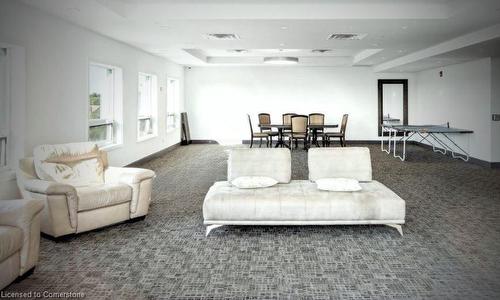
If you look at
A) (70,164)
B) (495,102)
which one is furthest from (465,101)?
(70,164)

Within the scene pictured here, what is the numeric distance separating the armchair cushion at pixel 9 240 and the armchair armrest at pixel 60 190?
2.94 ft

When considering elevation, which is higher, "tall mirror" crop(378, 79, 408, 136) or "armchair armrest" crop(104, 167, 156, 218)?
"tall mirror" crop(378, 79, 408, 136)

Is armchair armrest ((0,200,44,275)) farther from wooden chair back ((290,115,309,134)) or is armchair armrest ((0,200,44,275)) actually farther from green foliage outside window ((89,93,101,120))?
wooden chair back ((290,115,309,134))

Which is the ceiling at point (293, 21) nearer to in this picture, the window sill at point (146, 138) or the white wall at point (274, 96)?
the window sill at point (146, 138)

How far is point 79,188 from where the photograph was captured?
4.31 meters

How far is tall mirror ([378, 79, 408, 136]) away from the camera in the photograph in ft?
45.5

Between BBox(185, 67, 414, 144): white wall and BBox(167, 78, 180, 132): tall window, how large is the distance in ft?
2.58

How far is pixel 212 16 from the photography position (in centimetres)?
595

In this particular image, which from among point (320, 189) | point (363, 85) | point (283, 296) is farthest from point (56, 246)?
point (363, 85)

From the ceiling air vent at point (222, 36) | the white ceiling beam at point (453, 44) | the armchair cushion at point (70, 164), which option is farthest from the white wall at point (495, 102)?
the armchair cushion at point (70, 164)

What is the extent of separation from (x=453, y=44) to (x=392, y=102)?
246 inches

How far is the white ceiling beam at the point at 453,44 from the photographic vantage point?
6.59 metres

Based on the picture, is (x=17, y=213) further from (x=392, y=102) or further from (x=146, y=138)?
(x=392, y=102)

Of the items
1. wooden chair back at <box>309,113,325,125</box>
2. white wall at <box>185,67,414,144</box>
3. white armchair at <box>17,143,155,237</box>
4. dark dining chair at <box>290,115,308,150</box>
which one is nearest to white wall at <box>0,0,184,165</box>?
white armchair at <box>17,143,155,237</box>
